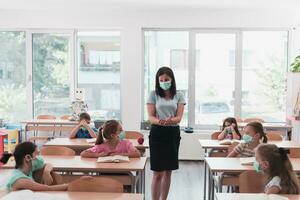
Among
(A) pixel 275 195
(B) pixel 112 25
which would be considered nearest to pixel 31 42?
(B) pixel 112 25

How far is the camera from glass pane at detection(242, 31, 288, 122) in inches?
300

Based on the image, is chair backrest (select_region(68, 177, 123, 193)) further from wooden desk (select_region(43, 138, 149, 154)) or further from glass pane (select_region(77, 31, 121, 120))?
glass pane (select_region(77, 31, 121, 120))

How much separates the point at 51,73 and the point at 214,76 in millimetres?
3124

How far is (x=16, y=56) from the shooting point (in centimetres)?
803

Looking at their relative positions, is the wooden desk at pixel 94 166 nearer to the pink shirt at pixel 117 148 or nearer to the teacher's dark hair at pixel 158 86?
the pink shirt at pixel 117 148

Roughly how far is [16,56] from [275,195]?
650cm

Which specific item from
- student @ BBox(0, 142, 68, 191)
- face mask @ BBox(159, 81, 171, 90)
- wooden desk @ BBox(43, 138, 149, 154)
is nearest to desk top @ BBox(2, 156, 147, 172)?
student @ BBox(0, 142, 68, 191)

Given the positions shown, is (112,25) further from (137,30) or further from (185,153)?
(185,153)

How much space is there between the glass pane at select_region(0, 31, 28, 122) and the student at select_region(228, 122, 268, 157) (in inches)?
201

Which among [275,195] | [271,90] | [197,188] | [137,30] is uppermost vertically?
[137,30]

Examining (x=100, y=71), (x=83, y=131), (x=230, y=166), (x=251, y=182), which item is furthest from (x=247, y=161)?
(x=100, y=71)

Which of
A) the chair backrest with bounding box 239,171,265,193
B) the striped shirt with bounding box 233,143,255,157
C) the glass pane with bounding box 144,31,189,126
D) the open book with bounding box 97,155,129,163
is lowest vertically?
the chair backrest with bounding box 239,171,265,193

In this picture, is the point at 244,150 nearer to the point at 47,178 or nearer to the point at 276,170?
the point at 276,170

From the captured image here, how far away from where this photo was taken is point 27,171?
3.06 m
